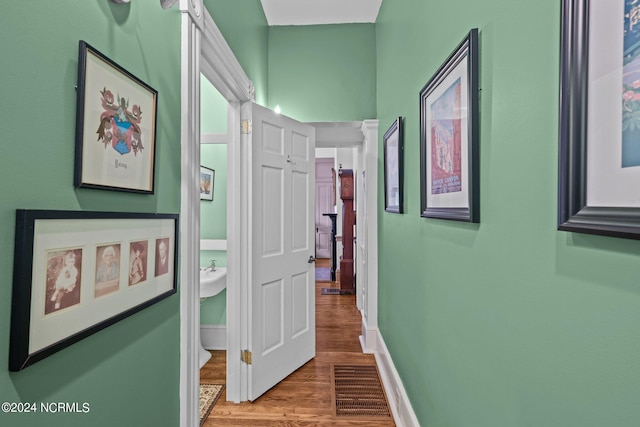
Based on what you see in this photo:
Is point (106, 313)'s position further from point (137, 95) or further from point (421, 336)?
point (421, 336)

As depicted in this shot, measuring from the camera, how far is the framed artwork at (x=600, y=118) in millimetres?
476

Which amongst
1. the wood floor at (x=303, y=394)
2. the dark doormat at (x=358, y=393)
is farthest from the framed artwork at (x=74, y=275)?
the dark doormat at (x=358, y=393)

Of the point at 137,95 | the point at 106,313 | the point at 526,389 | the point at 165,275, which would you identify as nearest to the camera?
the point at 526,389

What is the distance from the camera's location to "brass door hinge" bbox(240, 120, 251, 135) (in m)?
2.12

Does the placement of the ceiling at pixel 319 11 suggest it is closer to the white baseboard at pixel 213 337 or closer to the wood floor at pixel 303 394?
the white baseboard at pixel 213 337

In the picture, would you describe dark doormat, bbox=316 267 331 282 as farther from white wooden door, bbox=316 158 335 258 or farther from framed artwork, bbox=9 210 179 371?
framed artwork, bbox=9 210 179 371

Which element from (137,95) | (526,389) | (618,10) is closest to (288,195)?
(137,95)

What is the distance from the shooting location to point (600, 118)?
52cm

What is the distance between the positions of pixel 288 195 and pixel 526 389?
6.41 ft

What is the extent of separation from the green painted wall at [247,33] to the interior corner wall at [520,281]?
1060 millimetres

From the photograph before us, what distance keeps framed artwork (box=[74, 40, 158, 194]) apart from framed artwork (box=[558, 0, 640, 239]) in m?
1.03

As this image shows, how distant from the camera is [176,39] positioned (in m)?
1.24

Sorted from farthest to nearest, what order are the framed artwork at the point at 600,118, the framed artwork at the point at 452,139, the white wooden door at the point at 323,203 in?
the white wooden door at the point at 323,203 → the framed artwork at the point at 452,139 → the framed artwork at the point at 600,118

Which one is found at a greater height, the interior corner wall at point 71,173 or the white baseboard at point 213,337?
the interior corner wall at point 71,173
